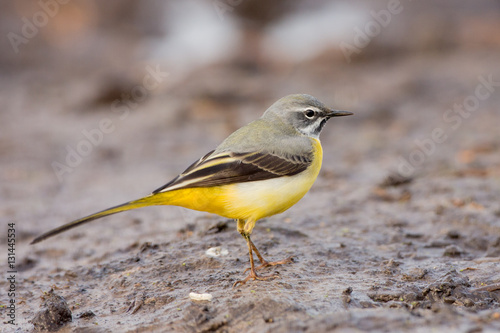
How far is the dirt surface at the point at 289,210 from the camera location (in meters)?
4.86

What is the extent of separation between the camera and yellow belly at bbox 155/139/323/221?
17.4 feet

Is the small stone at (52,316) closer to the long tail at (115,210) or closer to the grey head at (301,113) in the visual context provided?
the long tail at (115,210)

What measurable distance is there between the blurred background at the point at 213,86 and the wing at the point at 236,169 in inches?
127

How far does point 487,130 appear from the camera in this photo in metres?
10.9

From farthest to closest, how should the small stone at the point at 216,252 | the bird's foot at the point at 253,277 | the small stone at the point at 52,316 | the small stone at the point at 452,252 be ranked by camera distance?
the small stone at the point at 452,252 < the small stone at the point at 216,252 < the bird's foot at the point at 253,277 < the small stone at the point at 52,316

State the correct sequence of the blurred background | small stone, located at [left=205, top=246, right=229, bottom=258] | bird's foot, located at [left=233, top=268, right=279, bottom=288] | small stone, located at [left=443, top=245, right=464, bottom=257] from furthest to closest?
the blurred background
small stone, located at [left=443, top=245, right=464, bottom=257]
small stone, located at [left=205, top=246, right=229, bottom=258]
bird's foot, located at [left=233, top=268, right=279, bottom=288]

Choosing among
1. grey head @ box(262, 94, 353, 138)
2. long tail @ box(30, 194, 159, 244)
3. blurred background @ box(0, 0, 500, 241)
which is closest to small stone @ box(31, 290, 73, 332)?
long tail @ box(30, 194, 159, 244)

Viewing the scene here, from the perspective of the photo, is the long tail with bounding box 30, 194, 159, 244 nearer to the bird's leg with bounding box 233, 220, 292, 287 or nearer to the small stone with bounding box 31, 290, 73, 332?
the small stone with bounding box 31, 290, 73, 332

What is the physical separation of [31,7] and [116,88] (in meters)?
5.43

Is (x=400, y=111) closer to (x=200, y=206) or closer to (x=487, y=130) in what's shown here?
(x=487, y=130)

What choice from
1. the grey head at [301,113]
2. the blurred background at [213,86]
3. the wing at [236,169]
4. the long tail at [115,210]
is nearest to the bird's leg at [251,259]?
the wing at [236,169]

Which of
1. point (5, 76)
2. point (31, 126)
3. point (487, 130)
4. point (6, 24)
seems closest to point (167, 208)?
point (31, 126)

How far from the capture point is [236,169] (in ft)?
17.9

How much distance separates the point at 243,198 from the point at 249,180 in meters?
0.21
